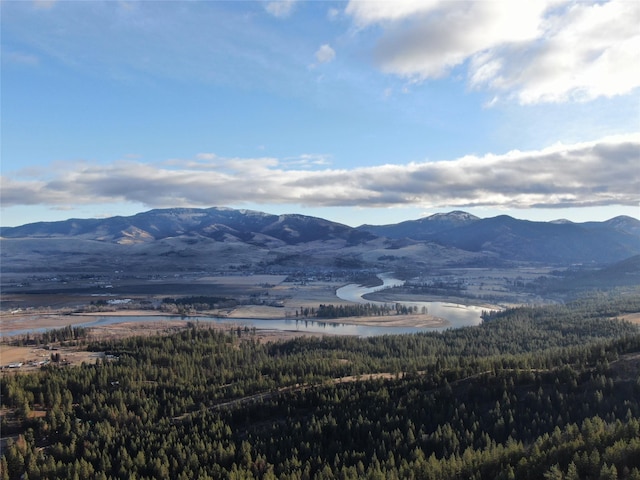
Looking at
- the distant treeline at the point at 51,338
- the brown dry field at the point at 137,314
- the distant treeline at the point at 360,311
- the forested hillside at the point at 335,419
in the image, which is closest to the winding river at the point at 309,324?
the brown dry field at the point at 137,314

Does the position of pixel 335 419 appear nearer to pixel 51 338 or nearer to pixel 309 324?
pixel 51 338

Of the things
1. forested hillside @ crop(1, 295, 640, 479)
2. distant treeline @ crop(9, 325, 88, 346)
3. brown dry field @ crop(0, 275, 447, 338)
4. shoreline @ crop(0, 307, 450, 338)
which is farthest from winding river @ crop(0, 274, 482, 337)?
forested hillside @ crop(1, 295, 640, 479)

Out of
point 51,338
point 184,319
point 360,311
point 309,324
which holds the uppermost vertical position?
point 51,338

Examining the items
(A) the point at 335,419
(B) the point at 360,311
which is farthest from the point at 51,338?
(B) the point at 360,311

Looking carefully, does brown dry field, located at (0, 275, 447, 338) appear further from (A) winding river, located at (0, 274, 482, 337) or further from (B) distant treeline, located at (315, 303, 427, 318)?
(B) distant treeline, located at (315, 303, 427, 318)

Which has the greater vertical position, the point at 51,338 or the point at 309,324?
the point at 51,338

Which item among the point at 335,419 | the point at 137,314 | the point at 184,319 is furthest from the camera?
the point at 137,314

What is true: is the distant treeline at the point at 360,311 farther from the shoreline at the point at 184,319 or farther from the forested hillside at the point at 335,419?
the forested hillside at the point at 335,419

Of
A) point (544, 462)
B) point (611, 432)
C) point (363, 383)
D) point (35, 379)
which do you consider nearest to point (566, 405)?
point (611, 432)
